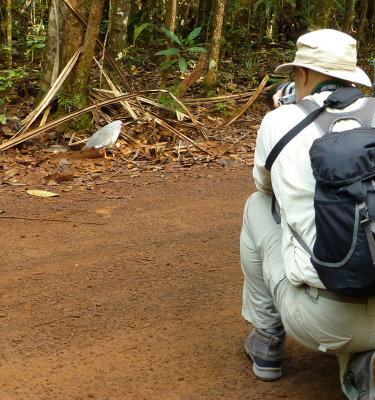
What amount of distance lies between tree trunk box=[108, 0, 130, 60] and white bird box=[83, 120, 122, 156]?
1888 mm

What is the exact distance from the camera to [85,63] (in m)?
7.41

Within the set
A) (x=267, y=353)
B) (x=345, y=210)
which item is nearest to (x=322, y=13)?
(x=267, y=353)

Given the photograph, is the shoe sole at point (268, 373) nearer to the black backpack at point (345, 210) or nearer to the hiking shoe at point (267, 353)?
the hiking shoe at point (267, 353)

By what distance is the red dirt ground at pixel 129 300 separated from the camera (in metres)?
2.99

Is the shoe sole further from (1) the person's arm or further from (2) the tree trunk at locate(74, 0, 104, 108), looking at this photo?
(2) the tree trunk at locate(74, 0, 104, 108)

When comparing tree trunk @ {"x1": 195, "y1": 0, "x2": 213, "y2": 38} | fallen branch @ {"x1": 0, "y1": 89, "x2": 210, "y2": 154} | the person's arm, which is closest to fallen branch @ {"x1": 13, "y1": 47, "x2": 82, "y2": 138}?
fallen branch @ {"x1": 0, "y1": 89, "x2": 210, "y2": 154}

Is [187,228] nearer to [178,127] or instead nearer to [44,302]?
[44,302]

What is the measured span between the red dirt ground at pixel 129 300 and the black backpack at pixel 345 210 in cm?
96

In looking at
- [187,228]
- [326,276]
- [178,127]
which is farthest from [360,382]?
[178,127]

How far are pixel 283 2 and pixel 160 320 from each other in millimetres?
10395

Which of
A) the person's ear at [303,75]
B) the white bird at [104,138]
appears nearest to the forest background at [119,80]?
the white bird at [104,138]

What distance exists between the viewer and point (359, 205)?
2.09 metres

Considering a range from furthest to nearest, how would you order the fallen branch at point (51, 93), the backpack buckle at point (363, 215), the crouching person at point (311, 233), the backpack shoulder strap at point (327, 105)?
the fallen branch at point (51, 93), the backpack shoulder strap at point (327, 105), the crouching person at point (311, 233), the backpack buckle at point (363, 215)

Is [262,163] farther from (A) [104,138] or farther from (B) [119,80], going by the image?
(B) [119,80]
